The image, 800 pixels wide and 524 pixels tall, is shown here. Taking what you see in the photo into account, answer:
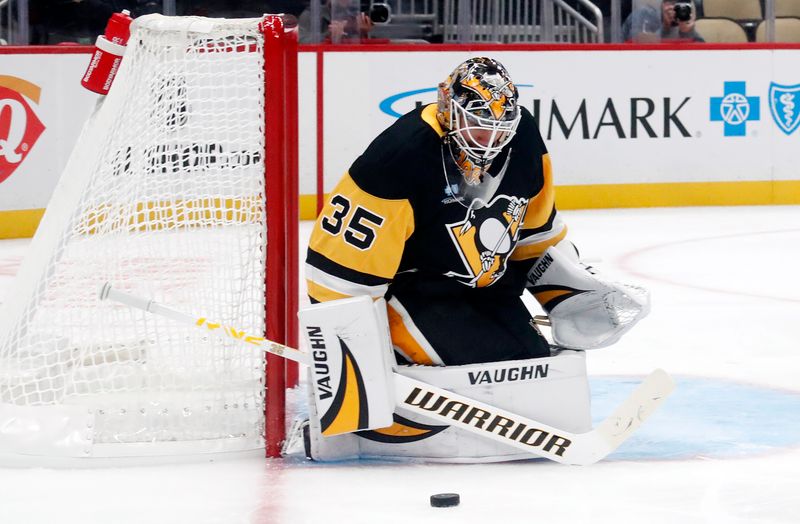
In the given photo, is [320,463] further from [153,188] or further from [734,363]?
[734,363]

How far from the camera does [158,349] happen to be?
2605mm

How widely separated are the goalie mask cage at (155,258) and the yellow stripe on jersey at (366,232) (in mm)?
158

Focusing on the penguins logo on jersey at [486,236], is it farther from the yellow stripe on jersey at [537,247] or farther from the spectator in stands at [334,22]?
the spectator in stands at [334,22]

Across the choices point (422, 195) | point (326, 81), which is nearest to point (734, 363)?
point (422, 195)

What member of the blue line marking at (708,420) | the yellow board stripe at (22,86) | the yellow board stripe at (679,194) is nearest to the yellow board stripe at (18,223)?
the yellow board stripe at (22,86)

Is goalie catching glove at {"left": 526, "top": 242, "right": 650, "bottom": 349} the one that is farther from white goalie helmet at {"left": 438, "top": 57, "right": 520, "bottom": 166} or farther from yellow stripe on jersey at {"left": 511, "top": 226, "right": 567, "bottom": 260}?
white goalie helmet at {"left": 438, "top": 57, "right": 520, "bottom": 166}

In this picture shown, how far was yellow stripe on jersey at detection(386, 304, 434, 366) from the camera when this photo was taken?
2.32 meters

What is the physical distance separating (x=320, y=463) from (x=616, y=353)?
1.21 m

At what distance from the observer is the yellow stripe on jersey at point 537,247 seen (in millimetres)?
2510

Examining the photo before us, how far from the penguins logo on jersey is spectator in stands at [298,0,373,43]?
4.22 metres

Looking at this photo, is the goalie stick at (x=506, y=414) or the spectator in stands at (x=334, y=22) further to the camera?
the spectator in stands at (x=334, y=22)

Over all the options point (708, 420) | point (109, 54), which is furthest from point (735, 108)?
point (109, 54)

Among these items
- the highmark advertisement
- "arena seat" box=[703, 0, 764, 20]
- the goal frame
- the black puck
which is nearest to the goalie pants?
the goal frame

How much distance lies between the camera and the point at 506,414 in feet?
7.32
